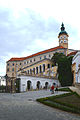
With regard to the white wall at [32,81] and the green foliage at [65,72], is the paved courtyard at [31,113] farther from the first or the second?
the green foliage at [65,72]

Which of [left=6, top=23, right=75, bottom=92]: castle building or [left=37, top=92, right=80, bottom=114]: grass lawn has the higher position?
[left=6, top=23, right=75, bottom=92]: castle building

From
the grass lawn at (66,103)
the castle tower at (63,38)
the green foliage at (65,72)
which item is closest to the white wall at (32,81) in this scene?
the green foliage at (65,72)

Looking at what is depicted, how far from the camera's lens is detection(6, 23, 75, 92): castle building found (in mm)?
56312

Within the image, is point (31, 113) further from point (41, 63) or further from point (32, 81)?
point (41, 63)

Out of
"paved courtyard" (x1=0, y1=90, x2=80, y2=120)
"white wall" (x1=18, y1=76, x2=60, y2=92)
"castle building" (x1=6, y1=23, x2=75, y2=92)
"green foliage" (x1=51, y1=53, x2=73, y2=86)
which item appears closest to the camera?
"paved courtyard" (x1=0, y1=90, x2=80, y2=120)

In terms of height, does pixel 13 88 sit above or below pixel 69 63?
below

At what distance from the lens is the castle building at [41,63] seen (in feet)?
185

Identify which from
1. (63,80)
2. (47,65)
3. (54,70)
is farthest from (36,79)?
(47,65)

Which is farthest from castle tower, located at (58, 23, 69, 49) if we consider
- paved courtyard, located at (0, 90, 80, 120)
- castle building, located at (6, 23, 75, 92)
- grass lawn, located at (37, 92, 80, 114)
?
paved courtyard, located at (0, 90, 80, 120)

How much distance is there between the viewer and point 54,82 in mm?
47969

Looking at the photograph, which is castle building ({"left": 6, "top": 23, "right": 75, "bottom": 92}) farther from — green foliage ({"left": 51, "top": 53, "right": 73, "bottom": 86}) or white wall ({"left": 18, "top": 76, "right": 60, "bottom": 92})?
green foliage ({"left": 51, "top": 53, "right": 73, "bottom": 86})

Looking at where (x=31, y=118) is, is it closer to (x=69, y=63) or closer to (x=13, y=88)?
(x=13, y=88)

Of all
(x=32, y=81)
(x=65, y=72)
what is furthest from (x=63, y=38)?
(x=32, y=81)

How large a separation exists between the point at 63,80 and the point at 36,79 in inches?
400
